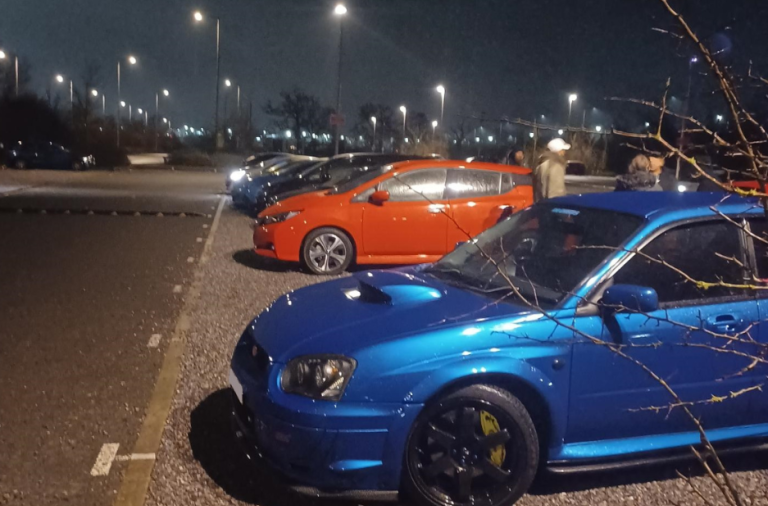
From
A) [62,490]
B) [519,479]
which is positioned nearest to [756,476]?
[519,479]

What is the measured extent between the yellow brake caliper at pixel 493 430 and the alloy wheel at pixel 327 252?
6.68m

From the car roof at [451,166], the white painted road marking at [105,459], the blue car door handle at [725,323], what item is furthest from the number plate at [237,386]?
the car roof at [451,166]

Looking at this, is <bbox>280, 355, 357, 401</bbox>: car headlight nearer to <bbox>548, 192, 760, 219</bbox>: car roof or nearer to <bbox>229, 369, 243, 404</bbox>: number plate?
<bbox>229, 369, 243, 404</bbox>: number plate

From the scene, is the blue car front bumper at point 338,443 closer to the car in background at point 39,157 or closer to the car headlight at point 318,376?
the car headlight at point 318,376

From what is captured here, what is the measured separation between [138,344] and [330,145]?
5770 cm

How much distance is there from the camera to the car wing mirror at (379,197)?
10.1 metres

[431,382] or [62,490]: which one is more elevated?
[431,382]

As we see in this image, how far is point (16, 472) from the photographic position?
4312mm

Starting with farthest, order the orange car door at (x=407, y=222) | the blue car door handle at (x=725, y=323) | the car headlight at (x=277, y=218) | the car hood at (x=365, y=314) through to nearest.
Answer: the car headlight at (x=277, y=218)
the orange car door at (x=407, y=222)
the blue car door handle at (x=725, y=323)
the car hood at (x=365, y=314)

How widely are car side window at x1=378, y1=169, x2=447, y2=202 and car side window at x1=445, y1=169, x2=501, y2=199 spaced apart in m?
0.11

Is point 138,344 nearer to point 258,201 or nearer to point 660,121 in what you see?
point 660,121

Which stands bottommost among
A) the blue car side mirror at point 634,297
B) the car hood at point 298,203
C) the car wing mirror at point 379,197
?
the car hood at point 298,203

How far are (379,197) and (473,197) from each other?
52.2 inches

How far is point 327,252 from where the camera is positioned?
10383 millimetres
